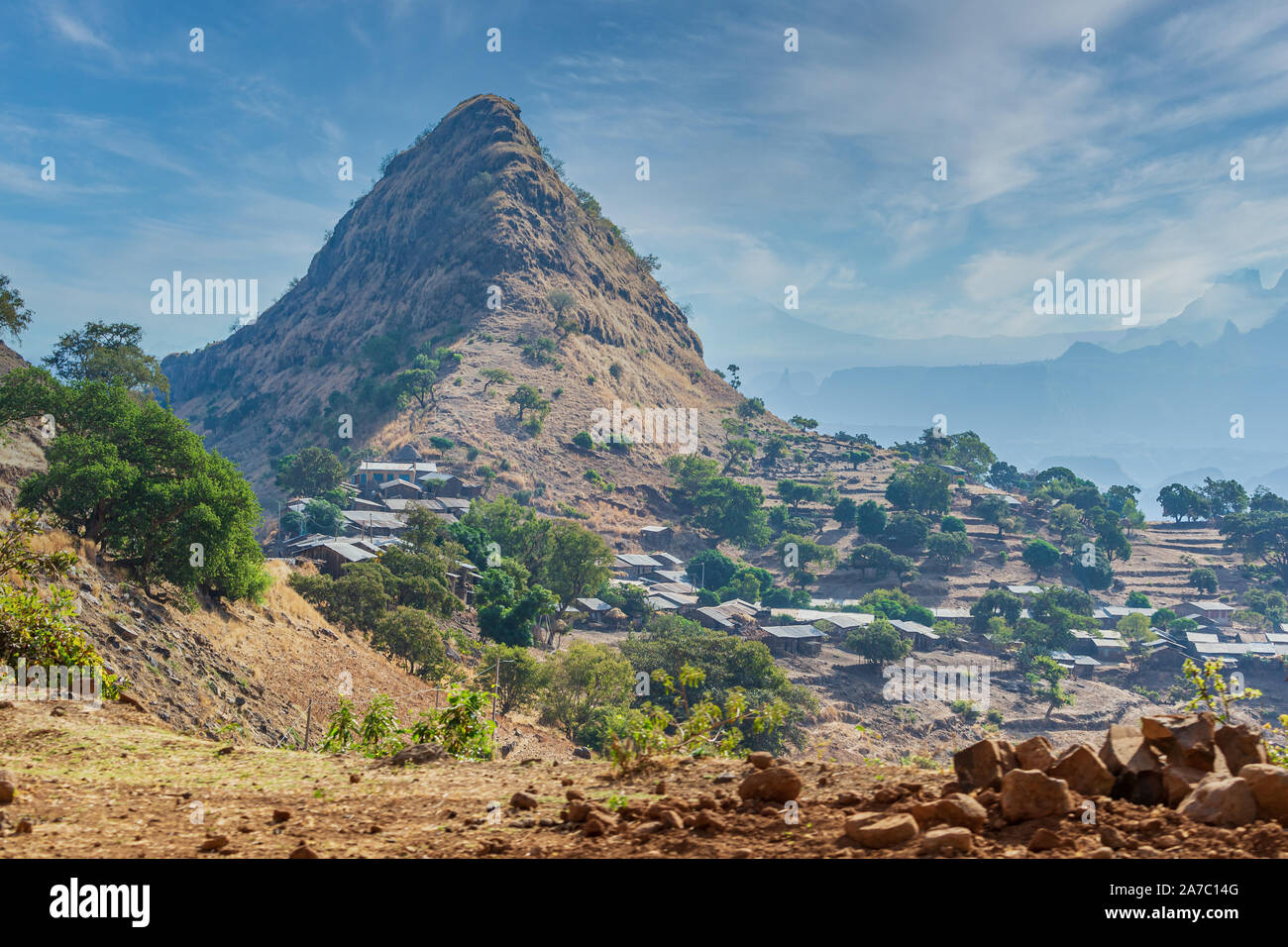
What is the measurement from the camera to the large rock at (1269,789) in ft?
14.9

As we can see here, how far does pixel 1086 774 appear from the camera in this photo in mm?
5340

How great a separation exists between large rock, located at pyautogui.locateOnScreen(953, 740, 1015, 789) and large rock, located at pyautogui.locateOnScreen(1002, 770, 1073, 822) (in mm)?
609

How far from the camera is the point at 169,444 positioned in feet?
73.6

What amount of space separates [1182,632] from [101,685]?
89.8m

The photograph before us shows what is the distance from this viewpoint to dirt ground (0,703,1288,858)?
473cm

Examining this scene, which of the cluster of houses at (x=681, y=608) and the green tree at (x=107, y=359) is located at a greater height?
the green tree at (x=107, y=359)

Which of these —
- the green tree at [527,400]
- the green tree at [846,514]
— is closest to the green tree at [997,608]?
the green tree at [846,514]

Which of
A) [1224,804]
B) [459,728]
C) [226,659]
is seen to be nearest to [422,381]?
[226,659]

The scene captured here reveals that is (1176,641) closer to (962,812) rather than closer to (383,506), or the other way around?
(383,506)

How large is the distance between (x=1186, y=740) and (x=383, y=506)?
2958 inches

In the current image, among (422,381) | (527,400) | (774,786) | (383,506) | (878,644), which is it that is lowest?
(878,644)

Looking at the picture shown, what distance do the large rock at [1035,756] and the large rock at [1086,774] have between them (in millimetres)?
172

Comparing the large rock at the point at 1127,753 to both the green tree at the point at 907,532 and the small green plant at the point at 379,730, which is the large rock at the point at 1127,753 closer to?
the small green plant at the point at 379,730
